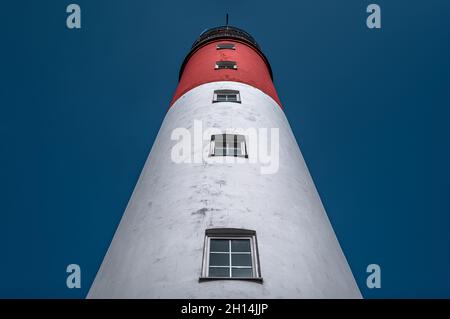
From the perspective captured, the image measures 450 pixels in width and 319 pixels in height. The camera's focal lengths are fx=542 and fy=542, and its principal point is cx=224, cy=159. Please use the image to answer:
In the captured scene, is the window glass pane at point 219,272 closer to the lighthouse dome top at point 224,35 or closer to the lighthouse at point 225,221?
the lighthouse at point 225,221

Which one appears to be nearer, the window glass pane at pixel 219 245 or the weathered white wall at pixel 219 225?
the weathered white wall at pixel 219 225

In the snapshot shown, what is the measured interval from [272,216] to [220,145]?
3.11 meters

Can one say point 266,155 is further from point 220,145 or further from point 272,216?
point 272,216

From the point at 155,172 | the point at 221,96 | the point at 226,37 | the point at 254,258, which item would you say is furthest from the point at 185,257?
the point at 226,37

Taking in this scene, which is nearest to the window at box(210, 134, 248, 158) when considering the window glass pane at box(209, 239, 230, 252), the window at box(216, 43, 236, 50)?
the window glass pane at box(209, 239, 230, 252)

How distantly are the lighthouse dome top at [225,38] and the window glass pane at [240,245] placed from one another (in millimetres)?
13400

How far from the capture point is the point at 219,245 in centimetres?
995

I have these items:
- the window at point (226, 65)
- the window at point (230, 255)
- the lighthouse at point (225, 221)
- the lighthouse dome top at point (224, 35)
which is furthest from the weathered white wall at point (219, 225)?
the lighthouse dome top at point (224, 35)

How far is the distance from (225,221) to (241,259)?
93 centimetres

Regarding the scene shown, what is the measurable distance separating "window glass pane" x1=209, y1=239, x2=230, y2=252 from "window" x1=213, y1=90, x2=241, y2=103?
672cm

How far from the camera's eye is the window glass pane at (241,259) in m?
9.52

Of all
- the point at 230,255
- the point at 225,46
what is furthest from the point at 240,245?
the point at 225,46

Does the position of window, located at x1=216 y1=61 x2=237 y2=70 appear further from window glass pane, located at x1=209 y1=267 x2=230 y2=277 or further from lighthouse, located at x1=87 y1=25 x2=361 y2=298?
window glass pane, located at x1=209 y1=267 x2=230 y2=277

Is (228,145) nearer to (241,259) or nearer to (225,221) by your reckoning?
(225,221)
